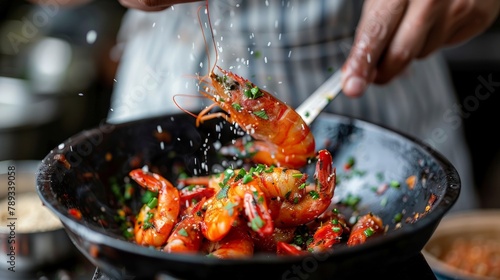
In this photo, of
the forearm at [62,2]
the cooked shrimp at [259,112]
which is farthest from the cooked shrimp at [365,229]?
the forearm at [62,2]

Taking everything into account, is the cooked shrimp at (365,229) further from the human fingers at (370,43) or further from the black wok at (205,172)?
the human fingers at (370,43)

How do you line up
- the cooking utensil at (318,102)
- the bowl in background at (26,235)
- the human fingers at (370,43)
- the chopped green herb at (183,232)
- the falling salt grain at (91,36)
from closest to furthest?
the chopped green herb at (183,232) < the cooking utensil at (318,102) < the human fingers at (370,43) < the bowl in background at (26,235) < the falling salt grain at (91,36)

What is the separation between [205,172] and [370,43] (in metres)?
0.65

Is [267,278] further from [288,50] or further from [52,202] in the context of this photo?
[288,50]

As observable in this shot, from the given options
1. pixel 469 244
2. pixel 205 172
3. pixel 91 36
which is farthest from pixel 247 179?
pixel 91 36

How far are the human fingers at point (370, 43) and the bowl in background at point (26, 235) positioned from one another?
109 cm

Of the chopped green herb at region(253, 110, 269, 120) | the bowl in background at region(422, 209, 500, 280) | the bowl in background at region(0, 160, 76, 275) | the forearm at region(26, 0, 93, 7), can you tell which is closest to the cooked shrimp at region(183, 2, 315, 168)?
the chopped green herb at region(253, 110, 269, 120)

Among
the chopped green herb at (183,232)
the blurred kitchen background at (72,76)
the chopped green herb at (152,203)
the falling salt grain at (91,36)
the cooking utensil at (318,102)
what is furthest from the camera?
the blurred kitchen background at (72,76)

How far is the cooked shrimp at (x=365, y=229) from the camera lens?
1279 mm

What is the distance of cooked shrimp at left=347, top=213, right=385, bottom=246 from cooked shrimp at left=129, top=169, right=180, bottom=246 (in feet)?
1.38

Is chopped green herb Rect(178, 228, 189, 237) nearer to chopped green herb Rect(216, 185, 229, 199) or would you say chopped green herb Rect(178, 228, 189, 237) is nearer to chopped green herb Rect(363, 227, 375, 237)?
chopped green herb Rect(216, 185, 229, 199)

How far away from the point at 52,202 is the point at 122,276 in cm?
21

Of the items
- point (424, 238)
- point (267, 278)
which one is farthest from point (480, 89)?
point (267, 278)

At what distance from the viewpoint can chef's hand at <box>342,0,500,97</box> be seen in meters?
1.72
